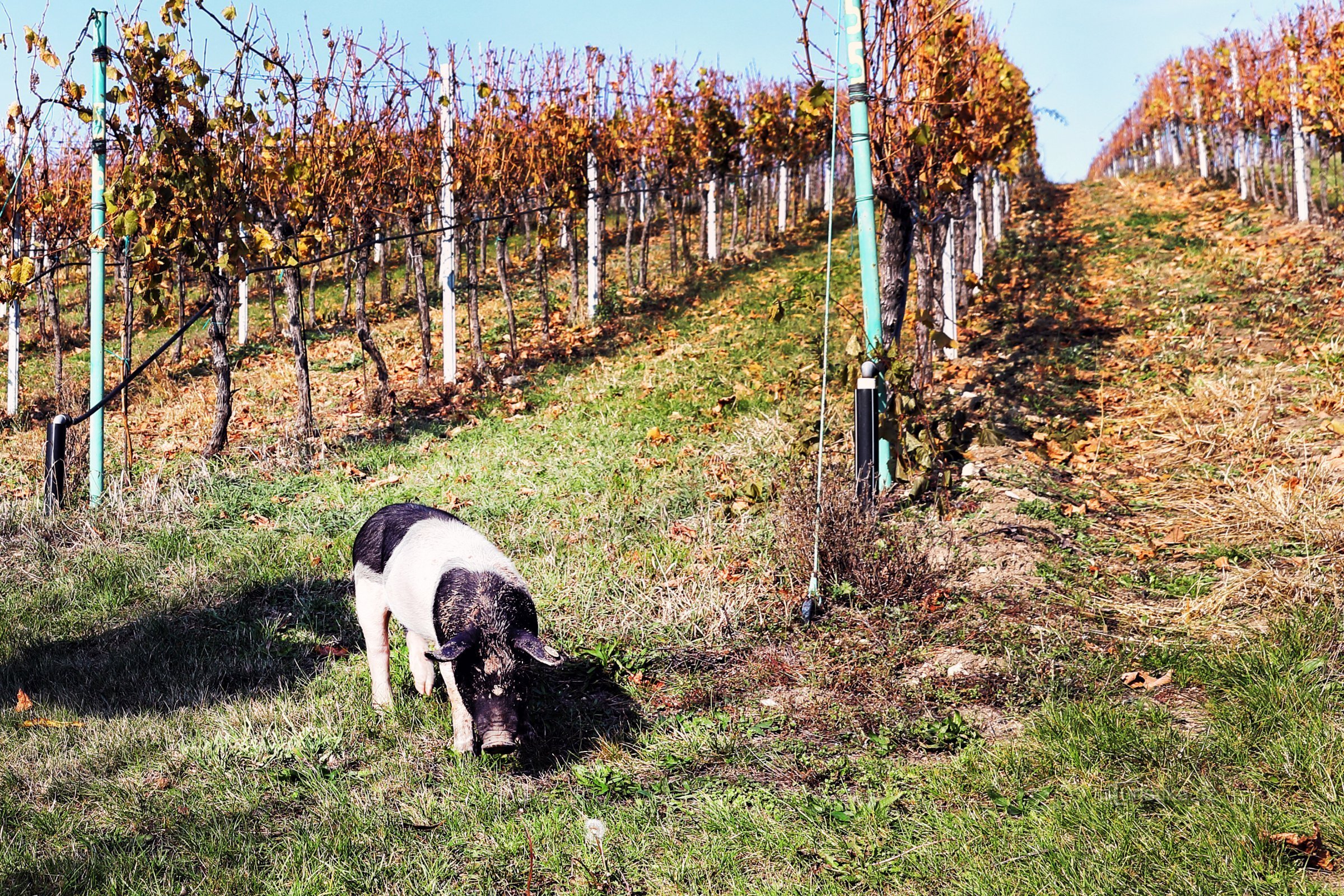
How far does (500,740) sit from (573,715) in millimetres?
787

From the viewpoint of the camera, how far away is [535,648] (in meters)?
3.95

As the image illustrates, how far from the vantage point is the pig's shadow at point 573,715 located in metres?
4.27

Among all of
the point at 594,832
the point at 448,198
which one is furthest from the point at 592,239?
the point at 594,832

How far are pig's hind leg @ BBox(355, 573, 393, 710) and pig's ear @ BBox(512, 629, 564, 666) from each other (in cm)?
115

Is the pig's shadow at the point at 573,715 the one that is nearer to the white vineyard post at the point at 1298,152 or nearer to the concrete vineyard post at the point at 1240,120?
the white vineyard post at the point at 1298,152

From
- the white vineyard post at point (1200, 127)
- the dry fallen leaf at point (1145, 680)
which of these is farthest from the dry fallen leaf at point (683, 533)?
the white vineyard post at point (1200, 127)

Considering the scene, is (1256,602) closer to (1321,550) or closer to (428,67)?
(1321,550)

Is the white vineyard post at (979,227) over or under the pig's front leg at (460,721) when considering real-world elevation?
over

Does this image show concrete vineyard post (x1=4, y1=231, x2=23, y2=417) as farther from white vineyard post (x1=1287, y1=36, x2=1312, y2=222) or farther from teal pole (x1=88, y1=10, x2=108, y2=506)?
white vineyard post (x1=1287, y1=36, x2=1312, y2=222)

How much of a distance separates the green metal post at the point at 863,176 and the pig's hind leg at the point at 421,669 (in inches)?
138

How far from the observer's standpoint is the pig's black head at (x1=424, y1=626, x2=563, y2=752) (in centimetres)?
391

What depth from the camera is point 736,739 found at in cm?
430

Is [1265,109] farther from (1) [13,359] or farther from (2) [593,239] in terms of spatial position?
(1) [13,359]

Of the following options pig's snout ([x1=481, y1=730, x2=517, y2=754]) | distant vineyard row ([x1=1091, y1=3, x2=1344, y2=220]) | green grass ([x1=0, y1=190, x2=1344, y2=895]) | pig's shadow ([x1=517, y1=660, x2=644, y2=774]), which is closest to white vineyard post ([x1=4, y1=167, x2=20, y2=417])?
green grass ([x1=0, y1=190, x2=1344, y2=895])
